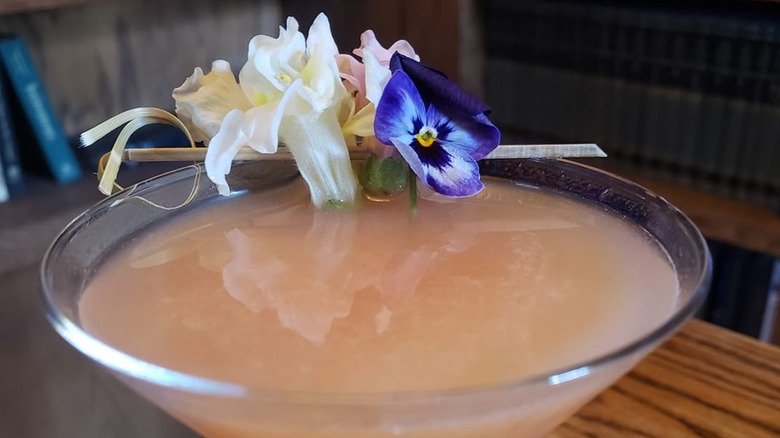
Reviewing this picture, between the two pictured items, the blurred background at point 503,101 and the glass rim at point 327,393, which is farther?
the blurred background at point 503,101

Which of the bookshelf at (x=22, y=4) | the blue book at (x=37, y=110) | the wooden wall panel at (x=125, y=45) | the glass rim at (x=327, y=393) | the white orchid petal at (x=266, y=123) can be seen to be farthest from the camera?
the wooden wall panel at (x=125, y=45)

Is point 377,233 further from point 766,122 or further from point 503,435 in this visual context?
point 766,122

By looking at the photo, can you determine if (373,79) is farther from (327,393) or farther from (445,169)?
(327,393)

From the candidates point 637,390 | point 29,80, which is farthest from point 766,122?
point 29,80

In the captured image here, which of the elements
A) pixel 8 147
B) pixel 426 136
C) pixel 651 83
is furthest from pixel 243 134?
pixel 651 83

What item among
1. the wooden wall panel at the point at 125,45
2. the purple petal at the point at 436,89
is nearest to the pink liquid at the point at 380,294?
the purple petal at the point at 436,89

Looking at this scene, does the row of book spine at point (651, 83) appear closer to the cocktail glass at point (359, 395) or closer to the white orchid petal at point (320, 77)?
the cocktail glass at point (359, 395)
